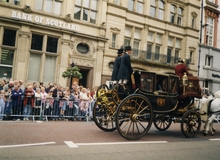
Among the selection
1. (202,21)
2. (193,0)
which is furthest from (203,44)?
(193,0)

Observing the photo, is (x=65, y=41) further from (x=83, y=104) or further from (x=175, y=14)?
(x=175, y=14)

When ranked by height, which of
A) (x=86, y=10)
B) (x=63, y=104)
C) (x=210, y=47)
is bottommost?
(x=63, y=104)

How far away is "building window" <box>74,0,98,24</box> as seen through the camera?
749 inches

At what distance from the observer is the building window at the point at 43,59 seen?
17188mm

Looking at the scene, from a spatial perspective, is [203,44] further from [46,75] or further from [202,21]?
[46,75]

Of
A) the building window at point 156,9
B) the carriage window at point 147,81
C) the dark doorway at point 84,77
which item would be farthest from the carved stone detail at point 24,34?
the building window at point 156,9

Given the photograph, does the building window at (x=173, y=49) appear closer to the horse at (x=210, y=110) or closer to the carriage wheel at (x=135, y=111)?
the horse at (x=210, y=110)

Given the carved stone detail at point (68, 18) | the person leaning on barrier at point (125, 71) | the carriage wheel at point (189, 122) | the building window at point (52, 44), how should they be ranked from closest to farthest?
the person leaning on barrier at point (125, 71)
the carriage wheel at point (189, 122)
the building window at point (52, 44)
the carved stone detail at point (68, 18)

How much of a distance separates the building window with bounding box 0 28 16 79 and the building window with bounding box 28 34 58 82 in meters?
1.41

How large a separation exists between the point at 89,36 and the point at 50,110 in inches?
389

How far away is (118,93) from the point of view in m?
6.35

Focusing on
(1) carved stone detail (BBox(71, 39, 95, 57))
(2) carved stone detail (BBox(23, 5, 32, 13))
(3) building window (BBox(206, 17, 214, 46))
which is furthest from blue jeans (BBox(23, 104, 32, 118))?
(3) building window (BBox(206, 17, 214, 46))

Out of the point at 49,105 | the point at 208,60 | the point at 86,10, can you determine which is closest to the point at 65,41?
the point at 86,10

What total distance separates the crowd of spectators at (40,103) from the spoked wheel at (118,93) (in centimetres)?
508
